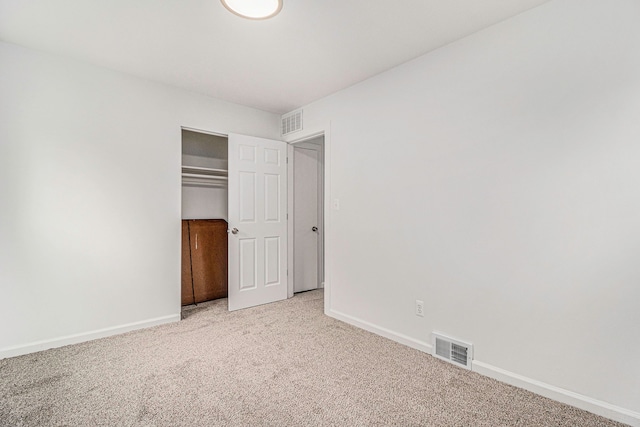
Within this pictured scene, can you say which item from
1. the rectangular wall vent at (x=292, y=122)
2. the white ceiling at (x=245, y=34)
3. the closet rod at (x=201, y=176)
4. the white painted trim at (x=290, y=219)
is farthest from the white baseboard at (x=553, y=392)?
the closet rod at (x=201, y=176)

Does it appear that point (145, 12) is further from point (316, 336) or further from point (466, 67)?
point (316, 336)

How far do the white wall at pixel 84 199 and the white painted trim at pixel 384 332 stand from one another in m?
1.77

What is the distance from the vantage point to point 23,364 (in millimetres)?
2230

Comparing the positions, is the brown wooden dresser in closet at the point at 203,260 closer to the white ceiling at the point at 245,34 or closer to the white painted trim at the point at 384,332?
the white painted trim at the point at 384,332

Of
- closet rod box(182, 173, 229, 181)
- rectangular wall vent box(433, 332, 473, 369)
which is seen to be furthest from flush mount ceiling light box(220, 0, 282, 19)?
rectangular wall vent box(433, 332, 473, 369)

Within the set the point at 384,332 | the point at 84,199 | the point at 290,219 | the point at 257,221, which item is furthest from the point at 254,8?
the point at 384,332

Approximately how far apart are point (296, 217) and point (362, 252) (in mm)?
1508

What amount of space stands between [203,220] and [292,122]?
5.82 feet

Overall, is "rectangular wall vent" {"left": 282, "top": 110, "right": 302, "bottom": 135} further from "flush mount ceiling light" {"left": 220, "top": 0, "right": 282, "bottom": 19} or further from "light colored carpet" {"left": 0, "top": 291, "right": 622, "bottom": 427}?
"light colored carpet" {"left": 0, "top": 291, "right": 622, "bottom": 427}

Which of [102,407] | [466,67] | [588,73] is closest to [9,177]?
[102,407]

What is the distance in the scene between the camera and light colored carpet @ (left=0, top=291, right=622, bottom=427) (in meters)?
1.65

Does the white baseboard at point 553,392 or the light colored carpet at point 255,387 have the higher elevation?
the white baseboard at point 553,392

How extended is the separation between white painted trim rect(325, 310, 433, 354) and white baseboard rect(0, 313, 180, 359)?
175 centimetres

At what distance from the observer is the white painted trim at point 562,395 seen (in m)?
1.61
